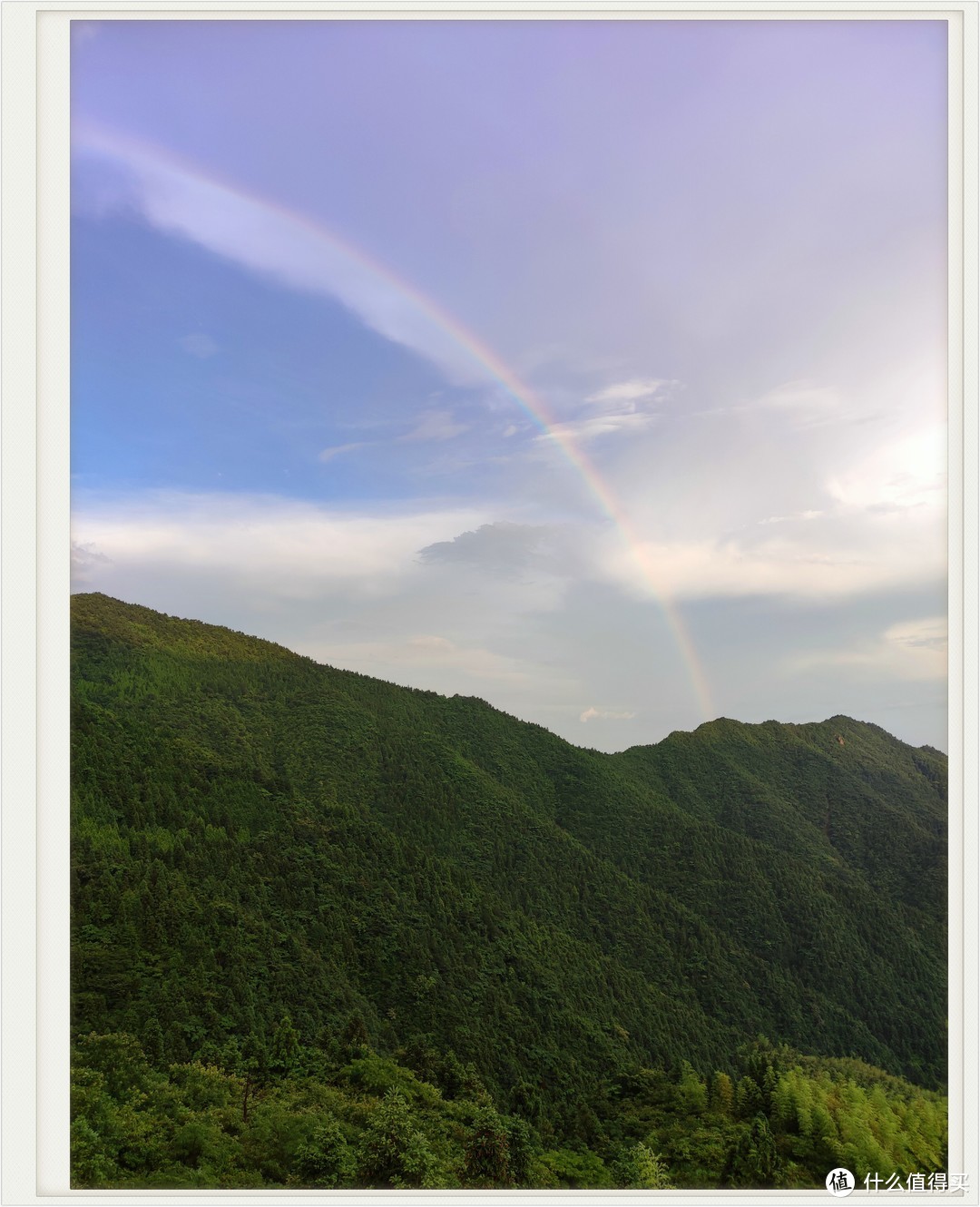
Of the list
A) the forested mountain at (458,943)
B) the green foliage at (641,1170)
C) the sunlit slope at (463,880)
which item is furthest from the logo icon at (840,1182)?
the sunlit slope at (463,880)

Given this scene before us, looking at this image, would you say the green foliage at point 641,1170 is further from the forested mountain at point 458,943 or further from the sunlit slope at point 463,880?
the sunlit slope at point 463,880

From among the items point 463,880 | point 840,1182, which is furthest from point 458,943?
point 840,1182

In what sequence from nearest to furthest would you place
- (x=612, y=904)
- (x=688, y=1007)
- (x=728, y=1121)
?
(x=728, y=1121)
(x=688, y=1007)
(x=612, y=904)

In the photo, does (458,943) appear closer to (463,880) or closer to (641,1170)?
(463,880)

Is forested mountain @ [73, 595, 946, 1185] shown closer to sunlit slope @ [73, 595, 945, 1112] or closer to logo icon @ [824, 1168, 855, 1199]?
sunlit slope @ [73, 595, 945, 1112]

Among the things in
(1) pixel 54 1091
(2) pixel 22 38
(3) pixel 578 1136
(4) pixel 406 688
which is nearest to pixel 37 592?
(1) pixel 54 1091
